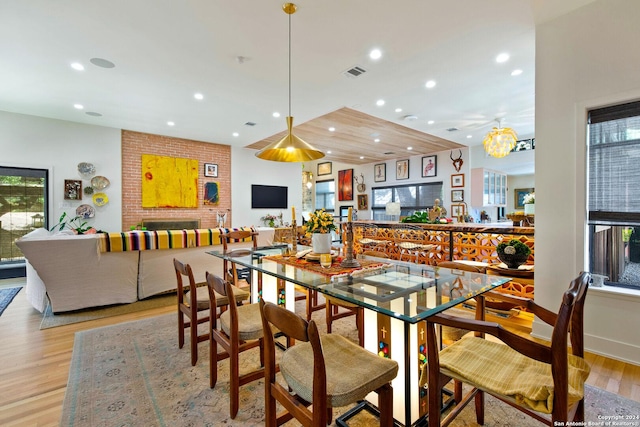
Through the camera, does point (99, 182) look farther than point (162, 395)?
Yes

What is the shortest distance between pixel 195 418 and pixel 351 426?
92 centimetres

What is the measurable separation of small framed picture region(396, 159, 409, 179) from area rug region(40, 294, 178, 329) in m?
7.62

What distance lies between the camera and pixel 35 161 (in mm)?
5359

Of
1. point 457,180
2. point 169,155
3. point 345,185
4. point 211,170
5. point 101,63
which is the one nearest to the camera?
point 101,63

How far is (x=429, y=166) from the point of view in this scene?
8680 mm

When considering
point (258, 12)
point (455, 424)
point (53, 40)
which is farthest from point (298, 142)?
point (53, 40)

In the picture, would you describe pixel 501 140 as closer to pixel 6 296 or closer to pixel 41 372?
pixel 41 372

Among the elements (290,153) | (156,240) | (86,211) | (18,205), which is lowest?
(156,240)

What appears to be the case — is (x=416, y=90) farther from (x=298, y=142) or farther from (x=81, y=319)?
(x=81, y=319)

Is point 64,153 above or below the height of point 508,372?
above

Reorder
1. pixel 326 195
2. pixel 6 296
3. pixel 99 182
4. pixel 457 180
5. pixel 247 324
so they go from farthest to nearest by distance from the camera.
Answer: pixel 326 195, pixel 457 180, pixel 99 182, pixel 6 296, pixel 247 324

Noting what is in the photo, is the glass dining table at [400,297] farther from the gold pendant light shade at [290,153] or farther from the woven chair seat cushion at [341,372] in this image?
the gold pendant light shade at [290,153]

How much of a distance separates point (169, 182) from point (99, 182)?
1.33 m

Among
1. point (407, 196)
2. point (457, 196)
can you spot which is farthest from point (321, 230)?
point (407, 196)
